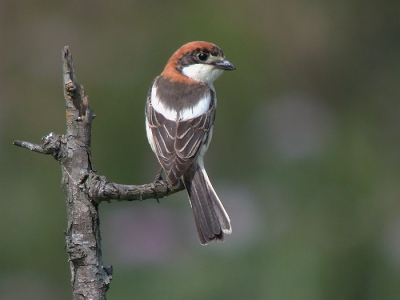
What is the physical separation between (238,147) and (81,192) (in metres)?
3.09

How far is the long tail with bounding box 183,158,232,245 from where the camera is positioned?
349cm

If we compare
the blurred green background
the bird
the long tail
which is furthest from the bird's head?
the blurred green background

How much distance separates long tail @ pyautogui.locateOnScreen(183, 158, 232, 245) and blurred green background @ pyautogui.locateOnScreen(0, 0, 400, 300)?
3.42 ft

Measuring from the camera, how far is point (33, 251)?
191 inches

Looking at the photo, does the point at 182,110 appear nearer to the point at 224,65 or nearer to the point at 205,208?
the point at 224,65

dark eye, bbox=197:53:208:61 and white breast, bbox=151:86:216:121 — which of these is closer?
white breast, bbox=151:86:216:121

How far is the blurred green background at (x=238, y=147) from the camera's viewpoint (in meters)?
4.54

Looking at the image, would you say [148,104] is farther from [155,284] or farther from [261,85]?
[261,85]

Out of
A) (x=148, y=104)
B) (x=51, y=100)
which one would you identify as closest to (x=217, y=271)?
(x=148, y=104)

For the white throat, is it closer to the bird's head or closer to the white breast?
the bird's head

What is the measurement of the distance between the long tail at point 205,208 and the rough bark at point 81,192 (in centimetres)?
79

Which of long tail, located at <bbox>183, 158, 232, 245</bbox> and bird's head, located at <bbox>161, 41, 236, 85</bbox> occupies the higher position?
bird's head, located at <bbox>161, 41, 236, 85</bbox>

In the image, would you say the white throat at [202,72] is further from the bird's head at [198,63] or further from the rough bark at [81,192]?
the rough bark at [81,192]

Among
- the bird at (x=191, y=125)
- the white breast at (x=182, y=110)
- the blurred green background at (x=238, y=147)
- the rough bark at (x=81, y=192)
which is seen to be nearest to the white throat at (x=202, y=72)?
the bird at (x=191, y=125)
